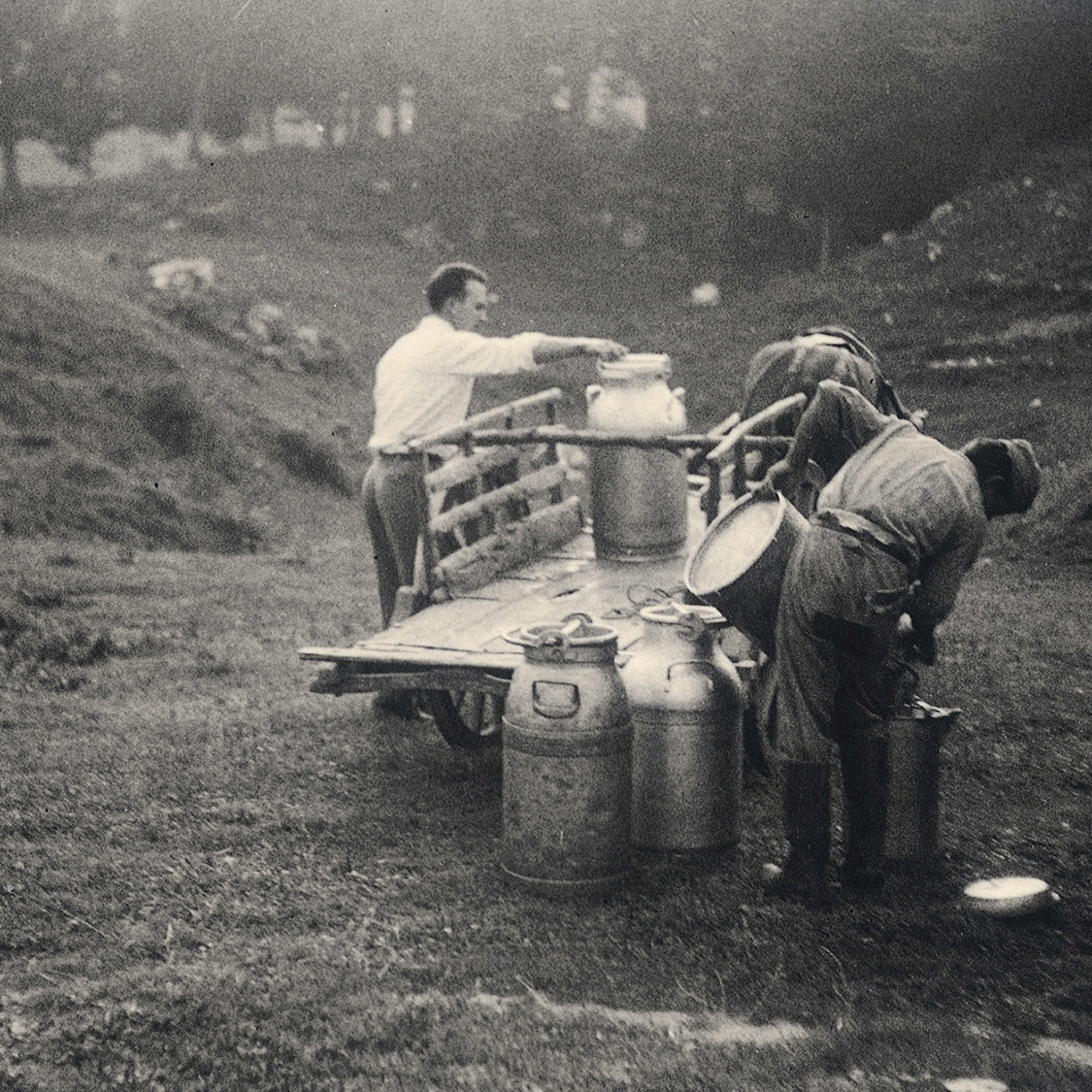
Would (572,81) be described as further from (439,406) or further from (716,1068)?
(716,1068)

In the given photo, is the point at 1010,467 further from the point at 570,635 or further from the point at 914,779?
the point at 570,635

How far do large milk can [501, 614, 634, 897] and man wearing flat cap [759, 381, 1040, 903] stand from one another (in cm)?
53

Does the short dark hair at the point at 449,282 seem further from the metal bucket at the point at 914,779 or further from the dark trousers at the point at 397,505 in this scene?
the metal bucket at the point at 914,779

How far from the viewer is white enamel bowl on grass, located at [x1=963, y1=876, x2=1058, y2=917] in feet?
15.1

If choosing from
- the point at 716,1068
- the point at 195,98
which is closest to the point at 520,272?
the point at 195,98

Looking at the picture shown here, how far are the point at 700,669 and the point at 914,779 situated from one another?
2.67ft

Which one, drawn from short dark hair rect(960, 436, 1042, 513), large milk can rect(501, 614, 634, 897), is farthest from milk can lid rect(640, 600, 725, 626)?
short dark hair rect(960, 436, 1042, 513)

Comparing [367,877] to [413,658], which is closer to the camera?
[367,877]

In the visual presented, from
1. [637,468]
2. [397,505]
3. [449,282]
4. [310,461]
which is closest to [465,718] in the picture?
[397,505]

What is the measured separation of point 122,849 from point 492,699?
241 cm

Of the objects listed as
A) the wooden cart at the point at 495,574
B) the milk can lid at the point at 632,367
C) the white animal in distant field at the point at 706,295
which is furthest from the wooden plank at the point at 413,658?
the white animal in distant field at the point at 706,295

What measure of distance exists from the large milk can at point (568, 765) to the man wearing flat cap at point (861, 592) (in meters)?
0.53

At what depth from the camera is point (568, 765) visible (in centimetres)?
468

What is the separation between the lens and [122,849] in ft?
17.5
